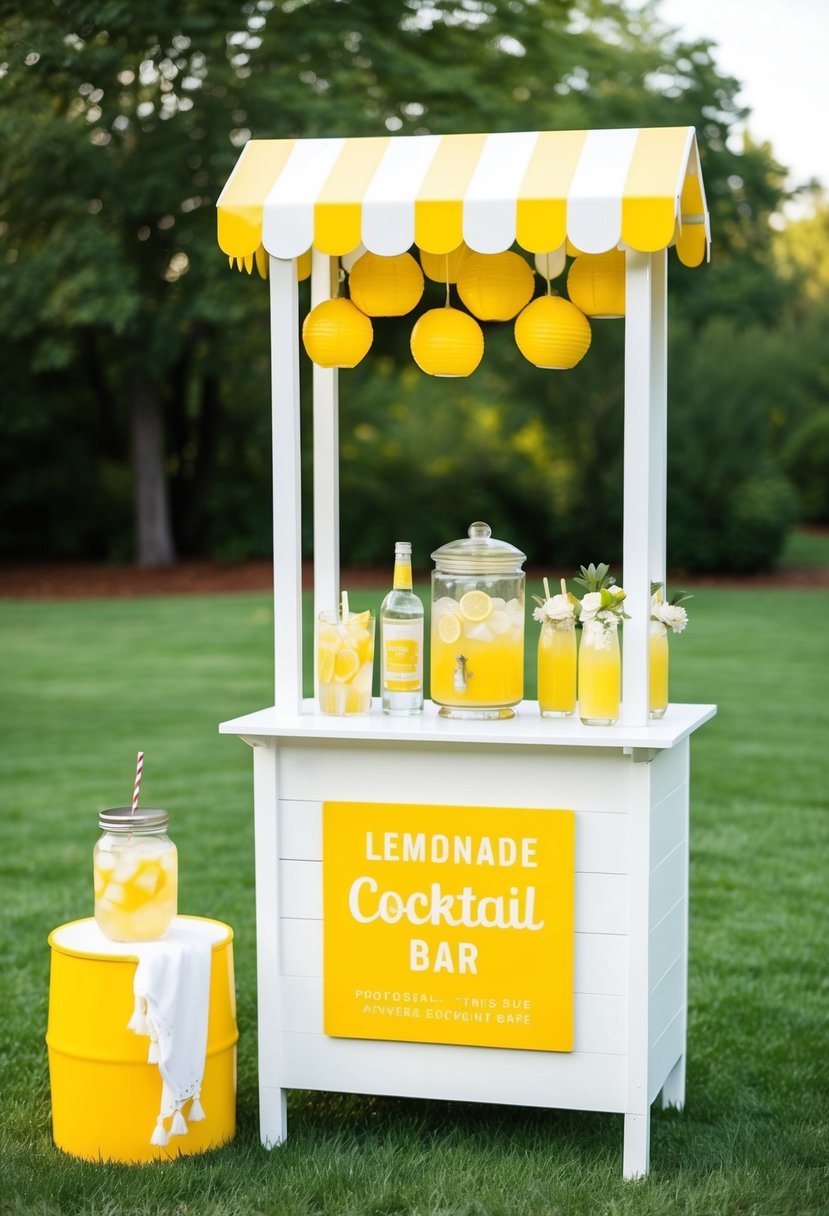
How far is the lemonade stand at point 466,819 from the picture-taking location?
3.19 meters

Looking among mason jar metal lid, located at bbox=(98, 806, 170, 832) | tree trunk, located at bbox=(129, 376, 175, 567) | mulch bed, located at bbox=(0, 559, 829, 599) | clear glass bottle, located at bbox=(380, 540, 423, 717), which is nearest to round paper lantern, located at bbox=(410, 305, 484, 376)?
clear glass bottle, located at bbox=(380, 540, 423, 717)

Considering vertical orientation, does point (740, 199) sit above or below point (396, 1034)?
above

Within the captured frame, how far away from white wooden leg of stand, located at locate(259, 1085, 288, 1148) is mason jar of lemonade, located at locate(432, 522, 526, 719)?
3.12 ft

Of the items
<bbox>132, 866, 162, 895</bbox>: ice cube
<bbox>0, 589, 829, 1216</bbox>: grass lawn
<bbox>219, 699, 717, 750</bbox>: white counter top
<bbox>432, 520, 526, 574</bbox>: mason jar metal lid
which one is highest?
<bbox>432, 520, 526, 574</bbox>: mason jar metal lid

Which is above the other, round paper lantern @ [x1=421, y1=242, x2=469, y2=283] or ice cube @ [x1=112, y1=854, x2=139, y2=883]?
round paper lantern @ [x1=421, y1=242, x2=469, y2=283]

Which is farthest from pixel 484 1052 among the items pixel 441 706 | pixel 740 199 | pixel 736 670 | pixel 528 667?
pixel 740 199

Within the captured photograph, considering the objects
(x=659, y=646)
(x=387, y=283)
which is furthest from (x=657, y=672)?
(x=387, y=283)

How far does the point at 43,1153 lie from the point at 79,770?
4.88m

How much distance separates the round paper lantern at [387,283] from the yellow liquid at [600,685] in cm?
101

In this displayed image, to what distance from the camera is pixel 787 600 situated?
16484 millimetres

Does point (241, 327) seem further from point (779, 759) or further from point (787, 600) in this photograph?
point (779, 759)

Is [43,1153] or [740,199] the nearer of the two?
[43,1153]

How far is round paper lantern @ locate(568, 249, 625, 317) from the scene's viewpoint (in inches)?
142

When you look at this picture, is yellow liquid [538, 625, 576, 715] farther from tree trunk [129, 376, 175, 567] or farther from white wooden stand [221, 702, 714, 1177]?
tree trunk [129, 376, 175, 567]
